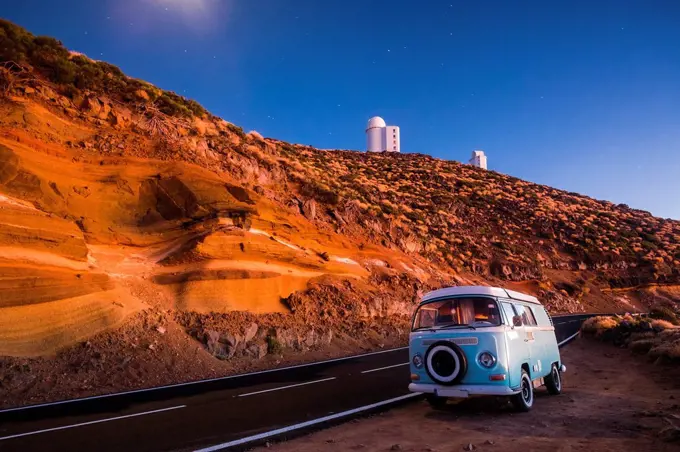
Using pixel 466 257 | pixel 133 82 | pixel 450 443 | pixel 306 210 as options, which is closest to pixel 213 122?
pixel 133 82

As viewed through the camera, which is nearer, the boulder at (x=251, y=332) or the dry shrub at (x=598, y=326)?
the boulder at (x=251, y=332)


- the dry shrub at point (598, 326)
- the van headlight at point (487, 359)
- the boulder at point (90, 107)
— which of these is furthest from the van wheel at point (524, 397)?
the boulder at point (90, 107)

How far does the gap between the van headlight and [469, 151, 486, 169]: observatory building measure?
89.8m

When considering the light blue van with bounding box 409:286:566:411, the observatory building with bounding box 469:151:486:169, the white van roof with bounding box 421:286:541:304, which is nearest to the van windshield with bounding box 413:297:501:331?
the light blue van with bounding box 409:286:566:411

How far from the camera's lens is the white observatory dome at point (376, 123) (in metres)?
87.2

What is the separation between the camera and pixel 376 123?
287ft

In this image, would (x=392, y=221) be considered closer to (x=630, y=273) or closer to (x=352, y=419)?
(x=352, y=419)

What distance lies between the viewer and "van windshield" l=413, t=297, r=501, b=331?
8484mm

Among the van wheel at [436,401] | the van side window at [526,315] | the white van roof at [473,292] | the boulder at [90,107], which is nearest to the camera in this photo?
the white van roof at [473,292]

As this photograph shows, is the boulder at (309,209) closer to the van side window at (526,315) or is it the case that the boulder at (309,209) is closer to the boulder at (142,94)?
the boulder at (142,94)

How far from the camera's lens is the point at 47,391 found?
11672 millimetres

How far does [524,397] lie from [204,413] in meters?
6.27

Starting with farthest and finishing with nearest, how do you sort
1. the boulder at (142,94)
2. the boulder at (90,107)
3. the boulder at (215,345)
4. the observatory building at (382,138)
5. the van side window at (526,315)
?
1. the observatory building at (382,138)
2. the boulder at (142,94)
3. the boulder at (90,107)
4. the boulder at (215,345)
5. the van side window at (526,315)

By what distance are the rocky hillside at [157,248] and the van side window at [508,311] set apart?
1020 centimetres
